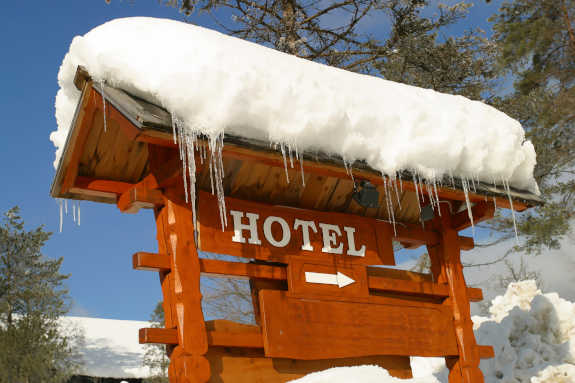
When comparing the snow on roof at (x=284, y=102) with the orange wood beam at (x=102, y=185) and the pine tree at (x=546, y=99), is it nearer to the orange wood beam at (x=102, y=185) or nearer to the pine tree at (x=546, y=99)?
the orange wood beam at (x=102, y=185)

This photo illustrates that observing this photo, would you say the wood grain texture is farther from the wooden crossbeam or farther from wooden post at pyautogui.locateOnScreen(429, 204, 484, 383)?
the wooden crossbeam

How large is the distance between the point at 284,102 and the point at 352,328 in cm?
205

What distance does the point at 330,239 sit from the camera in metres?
5.47

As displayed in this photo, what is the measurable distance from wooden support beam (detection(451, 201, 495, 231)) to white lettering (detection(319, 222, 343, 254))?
149 centimetres

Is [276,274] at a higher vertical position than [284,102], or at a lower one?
lower

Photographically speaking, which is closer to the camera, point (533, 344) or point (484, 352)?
point (484, 352)

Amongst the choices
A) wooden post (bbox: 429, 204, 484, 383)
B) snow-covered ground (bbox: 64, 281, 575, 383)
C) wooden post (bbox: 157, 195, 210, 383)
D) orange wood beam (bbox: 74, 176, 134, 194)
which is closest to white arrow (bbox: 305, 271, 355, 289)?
wooden post (bbox: 157, 195, 210, 383)

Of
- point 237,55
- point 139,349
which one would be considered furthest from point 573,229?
point 139,349

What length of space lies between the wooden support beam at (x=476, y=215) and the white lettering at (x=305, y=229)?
1.75m

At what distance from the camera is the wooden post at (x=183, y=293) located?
4238 mm

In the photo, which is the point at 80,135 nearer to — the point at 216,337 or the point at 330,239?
the point at 216,337

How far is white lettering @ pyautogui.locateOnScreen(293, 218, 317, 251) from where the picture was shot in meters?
5.27

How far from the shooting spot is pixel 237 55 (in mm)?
4391

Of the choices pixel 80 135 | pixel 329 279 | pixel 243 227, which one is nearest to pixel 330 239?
pixel 329 279
